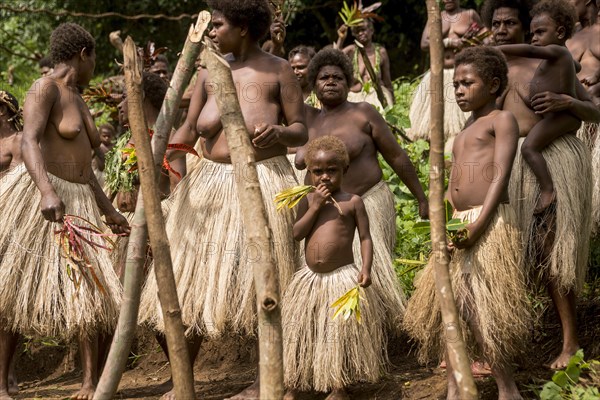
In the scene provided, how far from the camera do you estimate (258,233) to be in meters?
3.32

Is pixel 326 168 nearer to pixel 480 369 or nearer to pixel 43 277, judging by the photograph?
pixel 480 369

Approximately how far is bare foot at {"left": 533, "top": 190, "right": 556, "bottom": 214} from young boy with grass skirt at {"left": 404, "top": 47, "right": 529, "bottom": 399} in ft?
1.59

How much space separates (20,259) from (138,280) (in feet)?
4.57

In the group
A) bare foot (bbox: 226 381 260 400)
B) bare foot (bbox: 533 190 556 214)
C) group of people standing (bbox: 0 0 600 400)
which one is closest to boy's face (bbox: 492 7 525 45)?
group of people standing (bbox: 0 0 600 400)

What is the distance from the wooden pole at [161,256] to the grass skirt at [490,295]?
119 centimetres

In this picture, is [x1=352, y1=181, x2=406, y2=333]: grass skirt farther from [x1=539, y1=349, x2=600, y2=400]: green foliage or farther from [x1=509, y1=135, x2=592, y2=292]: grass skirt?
[x1=539, y1=349, x2=600, y2=400]: green foliage

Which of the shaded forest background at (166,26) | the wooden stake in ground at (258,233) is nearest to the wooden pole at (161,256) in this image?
the wooden stake in ground at (258,233)

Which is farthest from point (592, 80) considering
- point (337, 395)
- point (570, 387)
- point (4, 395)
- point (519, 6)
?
point (4, 395)

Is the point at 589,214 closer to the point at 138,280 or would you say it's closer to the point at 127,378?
the point at 138,280

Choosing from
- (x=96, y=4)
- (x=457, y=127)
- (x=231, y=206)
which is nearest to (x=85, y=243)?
(x=231, y=206)

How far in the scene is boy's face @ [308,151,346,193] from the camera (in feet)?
14.3

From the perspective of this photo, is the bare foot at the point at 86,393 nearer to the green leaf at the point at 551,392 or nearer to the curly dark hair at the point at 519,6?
the green leaf at the point at 551,392

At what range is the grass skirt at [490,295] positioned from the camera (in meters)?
3.99

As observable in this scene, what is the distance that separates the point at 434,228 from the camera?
341 cm
